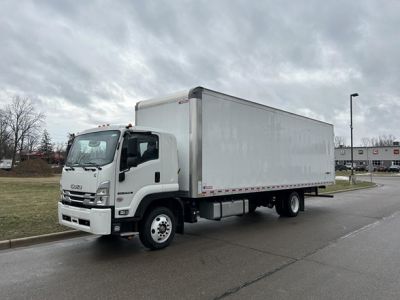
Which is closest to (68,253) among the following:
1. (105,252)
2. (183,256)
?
(105,252)

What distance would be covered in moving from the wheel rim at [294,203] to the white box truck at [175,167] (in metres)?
0.89

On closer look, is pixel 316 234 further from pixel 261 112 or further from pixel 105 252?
pixel 105 252

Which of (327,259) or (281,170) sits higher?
(281,170)

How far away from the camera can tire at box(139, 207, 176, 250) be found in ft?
23.1

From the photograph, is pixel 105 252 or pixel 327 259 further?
pixel 105 252

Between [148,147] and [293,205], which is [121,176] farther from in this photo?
[293,205]

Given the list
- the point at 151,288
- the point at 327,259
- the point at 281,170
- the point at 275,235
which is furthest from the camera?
the point at 281,170

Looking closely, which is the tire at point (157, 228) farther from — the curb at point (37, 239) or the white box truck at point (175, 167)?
the curb at point (37, 239)

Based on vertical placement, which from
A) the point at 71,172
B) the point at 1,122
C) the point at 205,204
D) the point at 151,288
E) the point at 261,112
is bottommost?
the point at 151,288

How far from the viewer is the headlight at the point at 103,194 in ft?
21.1

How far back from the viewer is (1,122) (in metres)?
72.8

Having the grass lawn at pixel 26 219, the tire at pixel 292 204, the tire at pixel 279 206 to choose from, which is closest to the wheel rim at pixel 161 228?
the grass lawn at pixel 26 219

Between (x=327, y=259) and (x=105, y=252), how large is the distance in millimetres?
4303

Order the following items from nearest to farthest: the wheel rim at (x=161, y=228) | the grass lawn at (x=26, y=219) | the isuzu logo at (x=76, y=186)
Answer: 1. the isuzu logo at (x=76, y=186)
2. the wheel rim at (x=161, y=228)
3. the grass lawn at (x=26, y=219)
